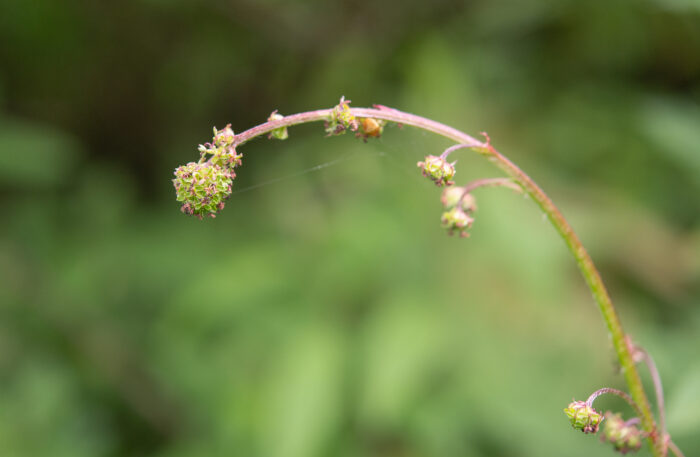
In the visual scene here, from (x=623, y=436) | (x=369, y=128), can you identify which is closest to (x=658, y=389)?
(x=623, y=436)

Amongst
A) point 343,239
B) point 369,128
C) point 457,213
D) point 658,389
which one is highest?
point 343,239

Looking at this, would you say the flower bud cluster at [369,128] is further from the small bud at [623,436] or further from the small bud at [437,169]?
the small bud at [623,436]

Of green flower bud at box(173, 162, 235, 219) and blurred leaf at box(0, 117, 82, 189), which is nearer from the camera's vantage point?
green flower bud at box(173, 162, 235, 219)

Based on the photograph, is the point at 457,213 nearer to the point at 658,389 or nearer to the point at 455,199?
the point at 455,199

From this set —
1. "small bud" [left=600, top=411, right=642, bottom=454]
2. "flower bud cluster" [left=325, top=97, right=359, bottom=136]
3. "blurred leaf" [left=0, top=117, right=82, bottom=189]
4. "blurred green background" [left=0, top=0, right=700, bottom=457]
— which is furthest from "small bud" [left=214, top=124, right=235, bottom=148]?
"blurred leaf" [left=0, top=117, right=82, bottom=189]

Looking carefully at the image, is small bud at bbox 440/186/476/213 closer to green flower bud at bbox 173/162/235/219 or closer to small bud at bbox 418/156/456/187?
small bud at bbox 418/156/456/187

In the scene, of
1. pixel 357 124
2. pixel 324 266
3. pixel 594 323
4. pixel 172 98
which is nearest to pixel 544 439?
pixel 594 323

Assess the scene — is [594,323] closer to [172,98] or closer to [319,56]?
[319,56]
